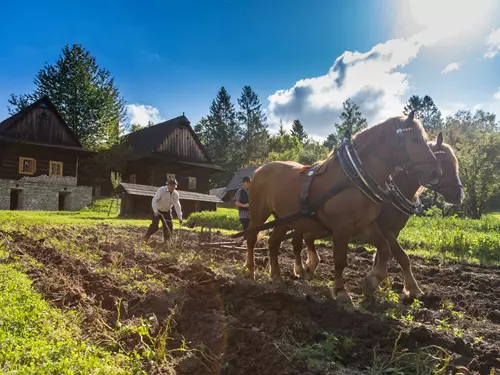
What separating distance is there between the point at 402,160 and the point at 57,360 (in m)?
3.62

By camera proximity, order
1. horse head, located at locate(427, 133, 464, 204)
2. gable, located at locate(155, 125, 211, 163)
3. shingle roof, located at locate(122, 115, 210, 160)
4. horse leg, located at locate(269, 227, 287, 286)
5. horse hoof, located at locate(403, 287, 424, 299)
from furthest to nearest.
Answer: shingle roof, located at locate(122, 115, 210, 160), gable, located at locate(155, 125, 211, 163), horse leg, located at locate(269, 227, 287, 286), horse head, located at locate(427, 133, 464, 204), horse hoof, located at locate(403, 287, 424, 299)

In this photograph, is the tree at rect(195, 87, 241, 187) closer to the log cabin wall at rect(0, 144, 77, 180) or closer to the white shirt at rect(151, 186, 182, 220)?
the log cabin wall at rect(0, 144, 77, 180)

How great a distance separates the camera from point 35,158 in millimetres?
26406

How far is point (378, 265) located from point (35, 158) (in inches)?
1056

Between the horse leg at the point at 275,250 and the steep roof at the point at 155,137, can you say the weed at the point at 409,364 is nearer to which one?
the horse leg at the point at 275,250

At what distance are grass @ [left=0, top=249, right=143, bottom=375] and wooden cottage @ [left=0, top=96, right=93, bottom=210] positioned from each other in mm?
24728

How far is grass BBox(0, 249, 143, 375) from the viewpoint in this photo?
238 centimetres

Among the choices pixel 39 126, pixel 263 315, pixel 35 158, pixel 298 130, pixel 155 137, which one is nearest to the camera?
pixel 263 315

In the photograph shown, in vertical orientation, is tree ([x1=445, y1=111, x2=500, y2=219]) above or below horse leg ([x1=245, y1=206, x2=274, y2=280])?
above

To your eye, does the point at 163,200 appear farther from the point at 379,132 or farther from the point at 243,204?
the point at 379,132

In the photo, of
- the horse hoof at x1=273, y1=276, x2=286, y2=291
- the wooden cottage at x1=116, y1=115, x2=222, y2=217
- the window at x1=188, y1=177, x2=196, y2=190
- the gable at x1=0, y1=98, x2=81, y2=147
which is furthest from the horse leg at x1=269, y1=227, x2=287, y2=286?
the window at x1=188, y1=177, x2=196, y2=190

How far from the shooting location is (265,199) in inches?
230

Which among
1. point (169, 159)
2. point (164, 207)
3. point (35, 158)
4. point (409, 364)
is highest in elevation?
point (169, 159)

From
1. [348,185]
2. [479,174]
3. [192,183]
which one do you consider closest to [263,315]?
[348,185]
